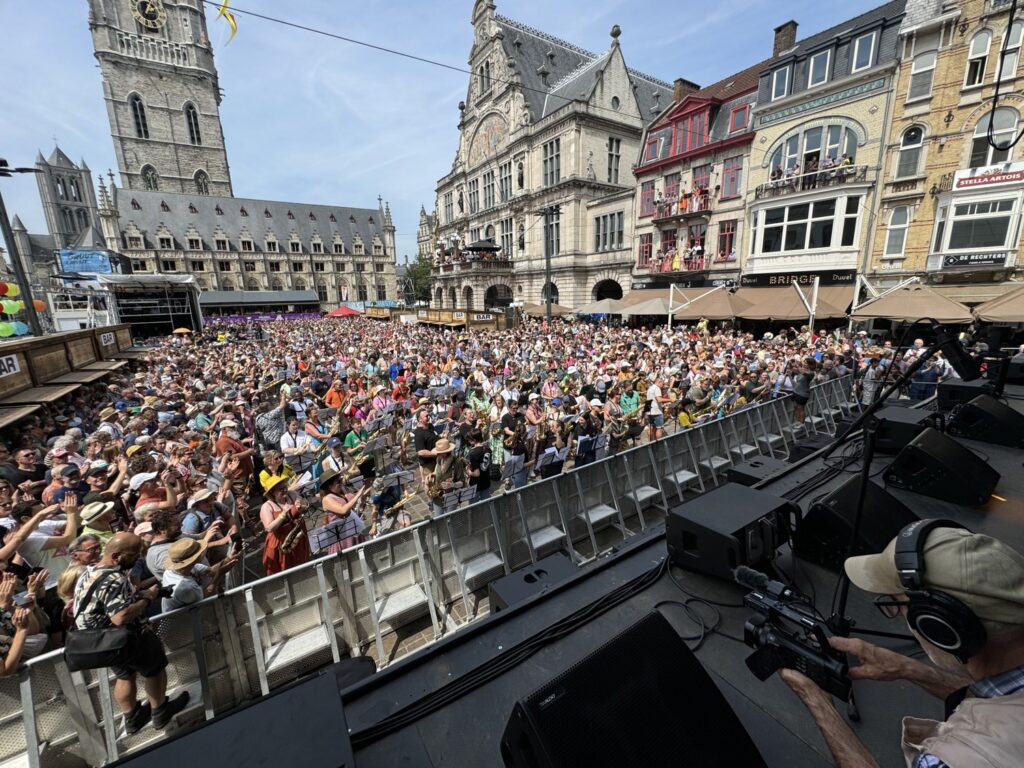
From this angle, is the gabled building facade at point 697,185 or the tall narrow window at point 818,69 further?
the gabled building facade at point 697,185

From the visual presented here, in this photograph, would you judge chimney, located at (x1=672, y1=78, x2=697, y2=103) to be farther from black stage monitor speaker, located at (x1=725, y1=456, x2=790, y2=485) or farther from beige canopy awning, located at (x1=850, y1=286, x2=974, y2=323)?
black stage monitor speaker, located at (x1=725, y1=456, x2=790, y2=485)

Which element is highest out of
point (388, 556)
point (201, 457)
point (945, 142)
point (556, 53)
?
point (556, 53)

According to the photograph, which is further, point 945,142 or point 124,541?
point 945,142

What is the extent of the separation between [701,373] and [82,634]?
43.7 ft

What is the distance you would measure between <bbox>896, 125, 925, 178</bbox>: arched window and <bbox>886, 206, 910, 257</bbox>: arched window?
1559 mm

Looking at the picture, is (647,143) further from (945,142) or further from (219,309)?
(219,309)

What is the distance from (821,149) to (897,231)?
5632 mm

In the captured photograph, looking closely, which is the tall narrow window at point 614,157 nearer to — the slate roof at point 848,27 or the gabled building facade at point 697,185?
the gabled building facade at point 697,185

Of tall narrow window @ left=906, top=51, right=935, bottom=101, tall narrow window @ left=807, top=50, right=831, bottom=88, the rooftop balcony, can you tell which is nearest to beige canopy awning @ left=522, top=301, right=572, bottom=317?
the rooftop balcony

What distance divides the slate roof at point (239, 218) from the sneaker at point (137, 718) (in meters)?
81.0

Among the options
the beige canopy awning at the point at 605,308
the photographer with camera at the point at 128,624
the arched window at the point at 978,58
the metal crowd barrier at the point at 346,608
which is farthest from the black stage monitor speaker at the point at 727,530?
the arched window at the point at 978,58

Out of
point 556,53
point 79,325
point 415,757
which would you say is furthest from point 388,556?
point 556,53

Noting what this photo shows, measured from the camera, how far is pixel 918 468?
4777 mm

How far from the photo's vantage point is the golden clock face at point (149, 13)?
6431cm
